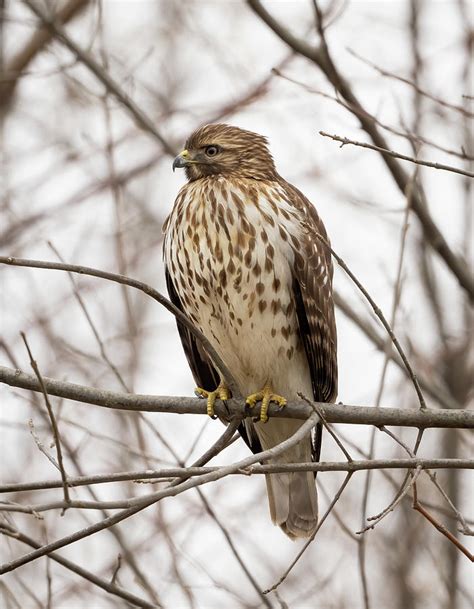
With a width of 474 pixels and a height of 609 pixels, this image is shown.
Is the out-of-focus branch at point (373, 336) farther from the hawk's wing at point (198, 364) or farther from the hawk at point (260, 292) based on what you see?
the hawk's wing at point (198, 364)

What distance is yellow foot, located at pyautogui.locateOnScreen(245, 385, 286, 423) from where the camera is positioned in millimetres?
5336

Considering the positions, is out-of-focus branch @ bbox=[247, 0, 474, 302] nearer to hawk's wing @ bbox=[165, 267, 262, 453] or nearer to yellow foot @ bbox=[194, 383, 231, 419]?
hawk's wing @ bbox=[165, 267, 262, 453]

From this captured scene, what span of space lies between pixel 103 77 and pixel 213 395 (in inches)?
113

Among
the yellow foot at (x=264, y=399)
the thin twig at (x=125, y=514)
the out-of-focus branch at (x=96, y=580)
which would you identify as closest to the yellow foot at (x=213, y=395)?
the yellow foot at (x=264, y=399)

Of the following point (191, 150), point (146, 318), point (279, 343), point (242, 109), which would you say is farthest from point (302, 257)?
point (146, 318)

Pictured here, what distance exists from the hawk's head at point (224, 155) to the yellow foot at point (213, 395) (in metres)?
1.31

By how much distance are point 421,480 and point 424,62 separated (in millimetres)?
3564

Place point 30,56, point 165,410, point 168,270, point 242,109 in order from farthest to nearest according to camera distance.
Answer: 1. point 30,56
2. point 242,109
3. point 168,270
4. point 165,410

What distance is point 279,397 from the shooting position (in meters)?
5.37

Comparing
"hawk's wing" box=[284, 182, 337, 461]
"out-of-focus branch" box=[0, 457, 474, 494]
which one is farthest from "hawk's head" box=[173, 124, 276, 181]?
"out-of-focus branch" box=[0, 457, 474, 494]

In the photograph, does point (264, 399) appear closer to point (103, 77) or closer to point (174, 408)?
point (174, 408)

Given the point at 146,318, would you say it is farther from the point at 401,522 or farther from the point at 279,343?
the point at 279,343

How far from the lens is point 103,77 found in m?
7.09

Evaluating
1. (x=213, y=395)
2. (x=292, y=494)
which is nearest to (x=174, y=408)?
(x=213, y=395)
